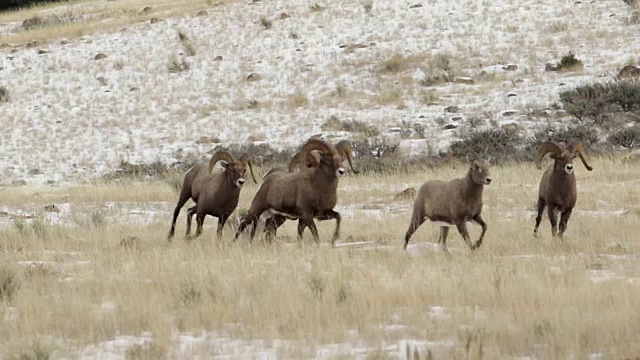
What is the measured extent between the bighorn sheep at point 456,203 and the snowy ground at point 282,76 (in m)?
11.3

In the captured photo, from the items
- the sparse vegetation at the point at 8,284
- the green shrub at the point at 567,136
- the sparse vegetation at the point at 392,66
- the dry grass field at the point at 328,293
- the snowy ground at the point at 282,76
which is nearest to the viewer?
the dry grass field at the point at 328,293

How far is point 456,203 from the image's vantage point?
39.2ft

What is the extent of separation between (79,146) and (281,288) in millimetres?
A: 18380

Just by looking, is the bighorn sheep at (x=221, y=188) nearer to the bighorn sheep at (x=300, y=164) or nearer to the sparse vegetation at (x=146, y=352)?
the bighorn sheep at (x=300, y=164)

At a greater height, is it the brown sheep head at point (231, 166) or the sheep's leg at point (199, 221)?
the brown sheep head at point (231, 166)

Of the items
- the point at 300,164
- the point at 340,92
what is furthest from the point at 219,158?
the point at 340,92

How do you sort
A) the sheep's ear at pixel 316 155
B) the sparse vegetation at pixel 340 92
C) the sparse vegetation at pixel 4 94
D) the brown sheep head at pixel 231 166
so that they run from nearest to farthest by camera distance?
1. the sheep's ear at pixel 316 155
2. the brown sheep head at pixel 231 166
3. the sparse vegetation at pixel 340 92
4. the sparse vegetation at pixel 4 94

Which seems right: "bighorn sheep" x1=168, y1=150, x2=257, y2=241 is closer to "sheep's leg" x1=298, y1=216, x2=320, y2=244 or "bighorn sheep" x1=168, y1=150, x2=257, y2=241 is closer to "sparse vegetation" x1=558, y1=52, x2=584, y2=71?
"sheep's leg" x1=298, y1=216, x2=320, y2=244

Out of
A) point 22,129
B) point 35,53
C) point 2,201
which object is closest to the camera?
point 2,201

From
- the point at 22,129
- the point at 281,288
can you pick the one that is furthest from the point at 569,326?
the point at 22,129

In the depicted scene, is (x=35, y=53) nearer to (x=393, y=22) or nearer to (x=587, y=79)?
(x=393, y=22)

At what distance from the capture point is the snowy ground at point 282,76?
26047mm

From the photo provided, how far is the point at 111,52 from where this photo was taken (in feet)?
113

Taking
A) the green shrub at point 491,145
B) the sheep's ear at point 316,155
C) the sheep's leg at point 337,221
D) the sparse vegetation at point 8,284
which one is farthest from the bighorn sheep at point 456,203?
the green shrub at point 491,145
